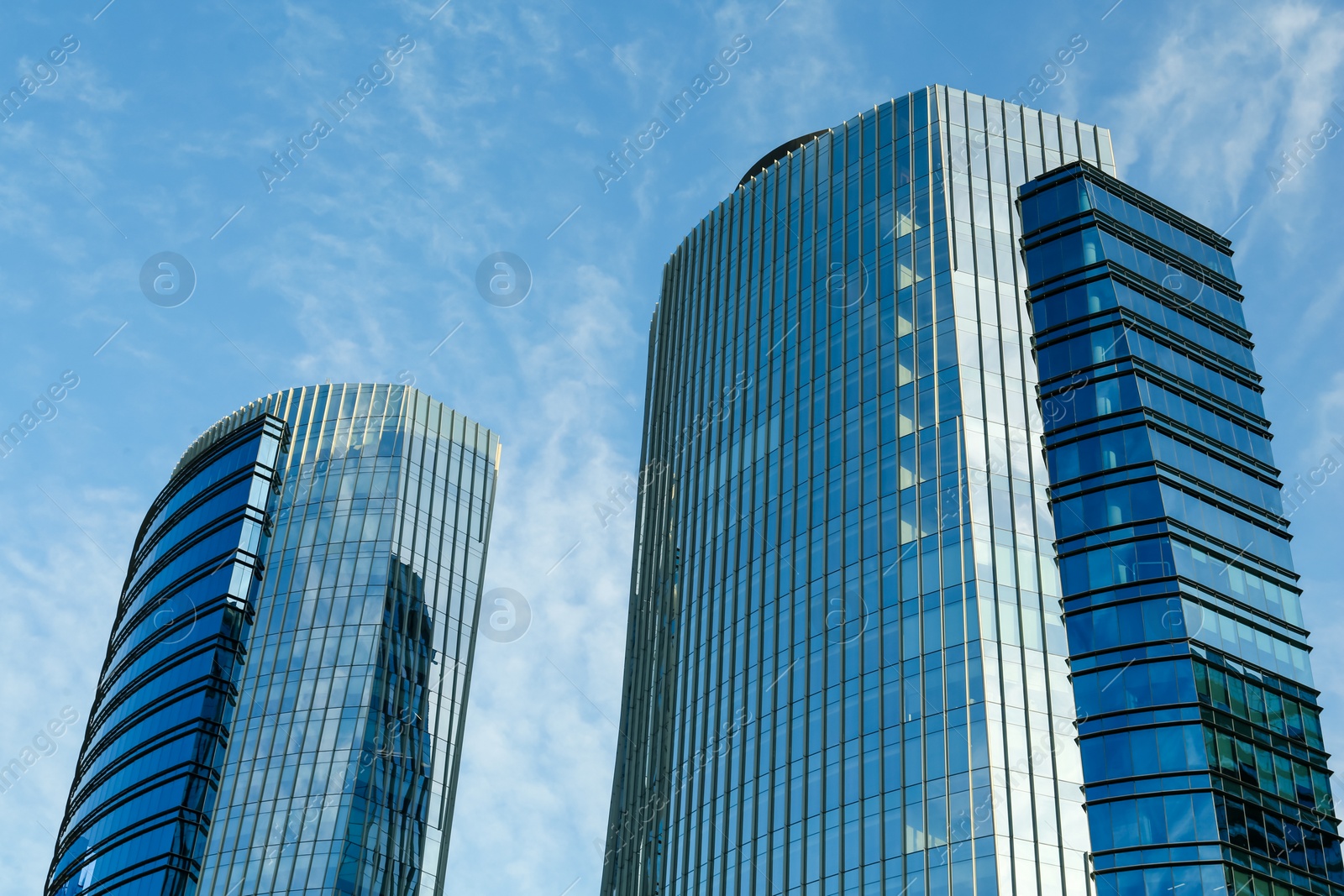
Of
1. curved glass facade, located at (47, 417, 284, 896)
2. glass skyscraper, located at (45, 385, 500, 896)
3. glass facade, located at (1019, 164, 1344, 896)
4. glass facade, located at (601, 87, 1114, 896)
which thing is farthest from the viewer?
curved glass facade, located at (47, 417, 284, 896)

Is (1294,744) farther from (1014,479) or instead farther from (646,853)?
(646,853)

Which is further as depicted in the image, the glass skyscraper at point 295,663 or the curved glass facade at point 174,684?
the curved glass facade at point 174,684

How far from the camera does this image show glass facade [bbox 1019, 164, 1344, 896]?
69.7 meters

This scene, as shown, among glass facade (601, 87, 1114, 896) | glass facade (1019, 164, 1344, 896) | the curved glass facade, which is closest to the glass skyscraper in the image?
the curved glass facade

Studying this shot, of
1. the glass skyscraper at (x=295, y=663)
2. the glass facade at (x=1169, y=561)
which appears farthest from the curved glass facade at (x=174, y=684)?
the glass facade at (x=1169, y=561)

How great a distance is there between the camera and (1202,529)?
78.8 m

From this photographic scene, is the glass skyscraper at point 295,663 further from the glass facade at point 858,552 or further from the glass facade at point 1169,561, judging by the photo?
the glass facade at point 1169,561

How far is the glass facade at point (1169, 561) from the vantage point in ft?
229

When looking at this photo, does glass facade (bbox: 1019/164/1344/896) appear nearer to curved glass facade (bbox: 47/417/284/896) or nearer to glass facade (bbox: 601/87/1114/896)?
glass facade (bbox: 601/87/1114/896)

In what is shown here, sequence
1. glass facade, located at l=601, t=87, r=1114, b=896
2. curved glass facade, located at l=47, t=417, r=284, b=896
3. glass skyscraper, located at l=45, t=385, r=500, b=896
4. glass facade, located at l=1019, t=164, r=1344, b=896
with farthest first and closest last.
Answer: curved glass facade, located at l=47, t=417, r=284, b=896, glass skyscraper, located at l=45, t=385, r=500, b=896, glass facade, located at l=601, t=87, r=1114, b=896, glass facade, located at l=1019, t=164, r=1344, b=896

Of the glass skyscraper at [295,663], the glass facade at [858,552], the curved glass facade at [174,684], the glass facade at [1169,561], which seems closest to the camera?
the glass facade at [1169,561]

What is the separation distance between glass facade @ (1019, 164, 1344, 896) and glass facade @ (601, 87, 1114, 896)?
68.9 inches

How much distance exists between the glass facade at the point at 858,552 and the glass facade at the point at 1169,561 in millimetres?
1751

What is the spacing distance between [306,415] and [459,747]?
3769cm
